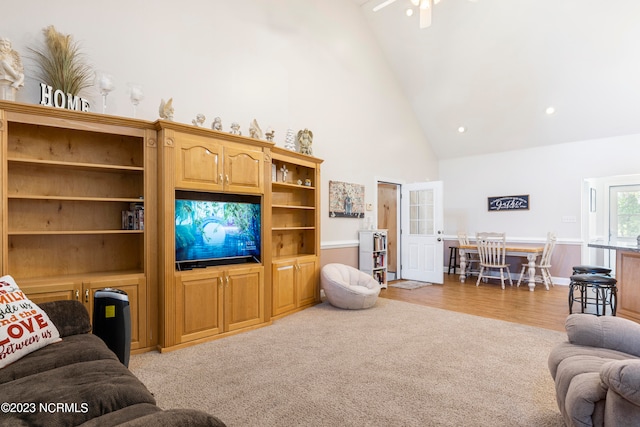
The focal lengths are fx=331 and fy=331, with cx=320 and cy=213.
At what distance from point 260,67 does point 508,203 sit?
5921 mm

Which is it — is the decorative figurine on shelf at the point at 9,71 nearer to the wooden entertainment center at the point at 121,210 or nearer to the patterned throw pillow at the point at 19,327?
the wooden entertainment center at the point at 121,210

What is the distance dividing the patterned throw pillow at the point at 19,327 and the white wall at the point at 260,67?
186 centimetres

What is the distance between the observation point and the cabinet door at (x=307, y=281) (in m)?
4.54

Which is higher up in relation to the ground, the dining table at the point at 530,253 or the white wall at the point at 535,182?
the white wall at the point at 535,182

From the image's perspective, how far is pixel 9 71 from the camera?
2.52 metres

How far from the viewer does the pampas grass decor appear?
2.81 metres

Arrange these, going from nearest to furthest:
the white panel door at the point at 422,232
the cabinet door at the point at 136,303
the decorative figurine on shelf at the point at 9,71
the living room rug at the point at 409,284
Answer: the decorative figurine on shelf at the point at 9,71 → the cabinet door at the point at 136,303 → the living room rug at the point at 409,284 → the white panel door at the point at 422,232

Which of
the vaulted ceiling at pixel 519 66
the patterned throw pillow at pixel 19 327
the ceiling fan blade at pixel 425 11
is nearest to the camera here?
the patterned throw pillow at pixel 19 327

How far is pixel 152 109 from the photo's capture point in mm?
3498

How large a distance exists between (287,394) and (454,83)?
21.2ft

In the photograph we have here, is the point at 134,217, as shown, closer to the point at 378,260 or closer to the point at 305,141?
the point at 305,141

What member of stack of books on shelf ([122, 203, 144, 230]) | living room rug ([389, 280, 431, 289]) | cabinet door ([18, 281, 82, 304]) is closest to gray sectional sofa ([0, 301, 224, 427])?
cabinet door ([18, 281, 82, 304])

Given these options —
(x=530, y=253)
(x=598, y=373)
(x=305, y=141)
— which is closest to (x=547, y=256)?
(x=530, y=253)

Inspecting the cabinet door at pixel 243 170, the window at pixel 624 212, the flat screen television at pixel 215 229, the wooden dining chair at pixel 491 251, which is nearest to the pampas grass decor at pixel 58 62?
the flat screen television at pixel 215 229
